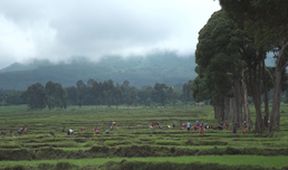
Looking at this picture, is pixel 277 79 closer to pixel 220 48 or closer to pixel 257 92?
→ pixel 257 92

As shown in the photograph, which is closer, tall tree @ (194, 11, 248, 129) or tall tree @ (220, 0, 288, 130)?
tall tree @ (220, 0, 288, 130)

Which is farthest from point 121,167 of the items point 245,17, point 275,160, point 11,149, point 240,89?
point 240,89

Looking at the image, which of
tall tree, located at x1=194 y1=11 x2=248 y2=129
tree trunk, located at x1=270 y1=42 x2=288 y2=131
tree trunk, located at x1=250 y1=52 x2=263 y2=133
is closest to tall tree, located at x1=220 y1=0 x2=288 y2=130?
tree trunk, located at x1=270 y1=42 x2=288 y2=131

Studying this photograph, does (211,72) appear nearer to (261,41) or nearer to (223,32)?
(223,32)

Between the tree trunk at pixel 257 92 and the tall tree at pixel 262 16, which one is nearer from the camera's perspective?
the tall tree at pixel 262 16

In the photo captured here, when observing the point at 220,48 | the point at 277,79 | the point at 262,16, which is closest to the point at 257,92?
the point at 277,79

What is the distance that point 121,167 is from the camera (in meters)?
26.0

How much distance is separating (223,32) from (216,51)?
189 cm

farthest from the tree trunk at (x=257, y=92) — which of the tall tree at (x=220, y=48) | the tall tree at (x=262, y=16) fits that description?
the tall tree at (x=262, y=16)

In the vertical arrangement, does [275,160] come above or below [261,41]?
below

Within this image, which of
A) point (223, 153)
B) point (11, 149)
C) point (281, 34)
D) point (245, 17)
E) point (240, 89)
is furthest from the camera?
point (240, 89)

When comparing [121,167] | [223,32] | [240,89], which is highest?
[223,32]

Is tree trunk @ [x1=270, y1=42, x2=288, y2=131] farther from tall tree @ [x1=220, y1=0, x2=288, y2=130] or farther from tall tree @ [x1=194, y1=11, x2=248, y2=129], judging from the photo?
tall tree @ [x1=220, y1=0, x2=288, y2=130]

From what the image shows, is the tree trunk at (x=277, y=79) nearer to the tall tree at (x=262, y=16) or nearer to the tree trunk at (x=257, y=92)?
the tree trunk at (x=257, y=92)
